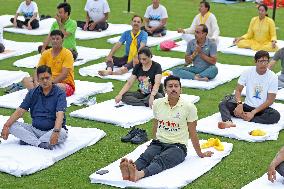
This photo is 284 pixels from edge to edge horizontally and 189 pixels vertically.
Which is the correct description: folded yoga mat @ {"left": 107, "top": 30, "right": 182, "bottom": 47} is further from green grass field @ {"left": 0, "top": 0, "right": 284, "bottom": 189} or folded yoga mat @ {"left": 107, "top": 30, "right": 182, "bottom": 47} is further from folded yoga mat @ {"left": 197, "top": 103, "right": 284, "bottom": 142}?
folded yoga mat @ {"left": 197, "top": 103, "right": 284, "bottom": 142}

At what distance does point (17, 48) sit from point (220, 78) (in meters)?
5.01

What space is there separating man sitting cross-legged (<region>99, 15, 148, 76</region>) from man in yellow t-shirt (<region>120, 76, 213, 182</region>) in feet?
17.3

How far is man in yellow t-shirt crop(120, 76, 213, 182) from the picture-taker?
8859 mm

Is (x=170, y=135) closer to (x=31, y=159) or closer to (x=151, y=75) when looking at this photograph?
(x=31, y=159)

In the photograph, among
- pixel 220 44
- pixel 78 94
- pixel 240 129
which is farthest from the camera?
pixel 220 44

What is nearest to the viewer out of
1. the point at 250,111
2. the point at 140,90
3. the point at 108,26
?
the point at 250,111

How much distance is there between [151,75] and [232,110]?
1.45 metres

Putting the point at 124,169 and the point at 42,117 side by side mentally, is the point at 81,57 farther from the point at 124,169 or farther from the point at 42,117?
the point at 124,169

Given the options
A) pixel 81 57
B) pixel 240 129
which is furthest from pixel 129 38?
pixel 240 129

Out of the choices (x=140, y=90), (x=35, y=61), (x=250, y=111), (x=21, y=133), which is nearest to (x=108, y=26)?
(x=35, y=61)

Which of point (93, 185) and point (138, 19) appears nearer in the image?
point (93, 185)

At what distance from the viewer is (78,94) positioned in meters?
12.7

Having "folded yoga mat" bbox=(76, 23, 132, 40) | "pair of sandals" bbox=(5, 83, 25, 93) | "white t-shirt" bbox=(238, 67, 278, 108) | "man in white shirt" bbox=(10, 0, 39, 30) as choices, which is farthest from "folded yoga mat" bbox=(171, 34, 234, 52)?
"white t-shirt" bbox=(238, 67, 278, 108)

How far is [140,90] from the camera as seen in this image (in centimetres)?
1214
